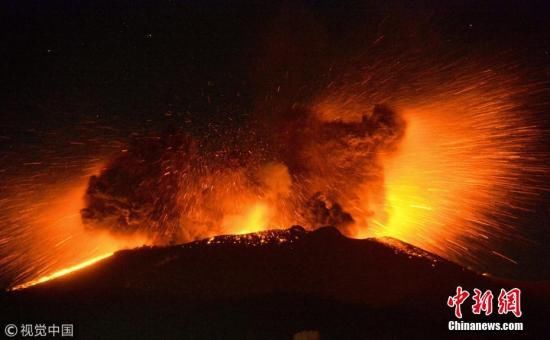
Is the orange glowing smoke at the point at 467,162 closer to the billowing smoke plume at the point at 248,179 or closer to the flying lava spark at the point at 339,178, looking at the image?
the flying lava spark at the point at 339,178

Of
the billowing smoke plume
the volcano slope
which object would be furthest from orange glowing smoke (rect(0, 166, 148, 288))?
the volcano slope

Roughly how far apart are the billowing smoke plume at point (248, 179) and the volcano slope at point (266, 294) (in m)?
1.54

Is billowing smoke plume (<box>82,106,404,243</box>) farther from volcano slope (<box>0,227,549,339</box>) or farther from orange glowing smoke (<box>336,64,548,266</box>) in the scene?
volcano slope (<box>0,227,549,339</box>)

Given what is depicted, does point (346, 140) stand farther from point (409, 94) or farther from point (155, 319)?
point (155, 319)

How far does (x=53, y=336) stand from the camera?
333cm

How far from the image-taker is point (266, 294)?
11.6 feet

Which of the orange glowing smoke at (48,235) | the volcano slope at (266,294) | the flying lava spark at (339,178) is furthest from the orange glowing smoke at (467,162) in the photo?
the orange glowing smoke at (48,235)

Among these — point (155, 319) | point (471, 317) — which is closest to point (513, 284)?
point (471, 317)

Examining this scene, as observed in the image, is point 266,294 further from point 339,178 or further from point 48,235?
point 48,235

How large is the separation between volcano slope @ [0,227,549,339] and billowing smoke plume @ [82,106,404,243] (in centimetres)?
154

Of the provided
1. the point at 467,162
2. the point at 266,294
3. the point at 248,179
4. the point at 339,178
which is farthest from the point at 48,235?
the point at 467,162

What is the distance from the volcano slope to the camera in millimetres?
3338

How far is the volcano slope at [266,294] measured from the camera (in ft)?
11.0

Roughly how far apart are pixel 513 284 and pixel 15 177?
6211mm
